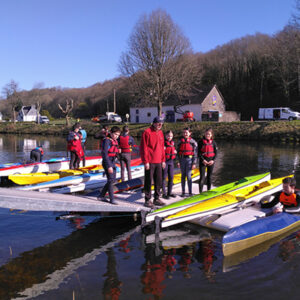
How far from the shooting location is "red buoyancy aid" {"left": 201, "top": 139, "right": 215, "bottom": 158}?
7691mm

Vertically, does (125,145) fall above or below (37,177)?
above

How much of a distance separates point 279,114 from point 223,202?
111 ft

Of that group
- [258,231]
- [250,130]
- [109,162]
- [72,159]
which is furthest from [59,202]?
[250,130]

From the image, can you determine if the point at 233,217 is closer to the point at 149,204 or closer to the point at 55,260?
the point at 149,204

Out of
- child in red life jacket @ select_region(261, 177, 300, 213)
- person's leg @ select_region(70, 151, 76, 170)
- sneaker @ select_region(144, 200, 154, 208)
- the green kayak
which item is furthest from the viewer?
person's leg @ select_region(70, 151, 76, 170)

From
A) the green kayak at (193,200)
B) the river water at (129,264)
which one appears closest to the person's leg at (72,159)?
the river water at (129,264)

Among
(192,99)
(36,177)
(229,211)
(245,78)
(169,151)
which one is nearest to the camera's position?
(229,211)

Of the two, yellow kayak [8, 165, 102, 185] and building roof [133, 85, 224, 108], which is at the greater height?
building roof [133, 85, 224, 108]

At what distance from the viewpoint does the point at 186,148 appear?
7516 mm

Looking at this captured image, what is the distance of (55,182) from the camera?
959cm

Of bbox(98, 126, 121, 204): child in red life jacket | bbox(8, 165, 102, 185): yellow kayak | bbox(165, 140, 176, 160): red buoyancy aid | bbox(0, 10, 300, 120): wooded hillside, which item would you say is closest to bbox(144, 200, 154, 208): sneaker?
bbox(98, 126, 121, 204): child in red life jacket

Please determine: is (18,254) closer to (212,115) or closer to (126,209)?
(126,209)

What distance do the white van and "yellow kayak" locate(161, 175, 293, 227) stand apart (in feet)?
98.6

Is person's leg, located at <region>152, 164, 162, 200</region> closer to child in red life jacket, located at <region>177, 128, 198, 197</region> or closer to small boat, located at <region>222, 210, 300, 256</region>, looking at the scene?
child in red life jacket, located at <region>177, 128, 198, 197</region>
